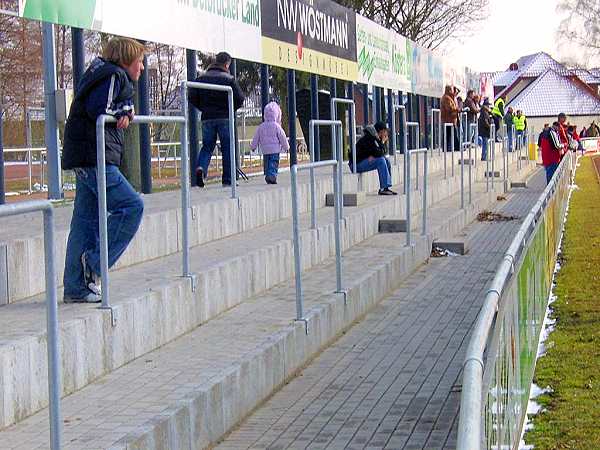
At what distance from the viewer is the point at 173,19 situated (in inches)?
494

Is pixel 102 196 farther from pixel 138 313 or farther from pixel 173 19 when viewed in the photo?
pixel 173 19

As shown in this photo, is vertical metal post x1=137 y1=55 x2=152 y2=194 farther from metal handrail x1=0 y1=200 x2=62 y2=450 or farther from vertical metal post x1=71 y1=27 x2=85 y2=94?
metal handrail x1=0 y1=200 x2=62 y2=450

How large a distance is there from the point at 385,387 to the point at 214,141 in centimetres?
596

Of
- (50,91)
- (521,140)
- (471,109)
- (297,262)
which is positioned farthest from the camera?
(521,140)

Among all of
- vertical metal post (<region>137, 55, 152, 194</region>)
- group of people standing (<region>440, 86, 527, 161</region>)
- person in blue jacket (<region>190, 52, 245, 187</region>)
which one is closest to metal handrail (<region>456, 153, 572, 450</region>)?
vertical metal post (<region>137, 55, 152, 194</region>)

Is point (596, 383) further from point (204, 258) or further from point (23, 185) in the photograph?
point (23, 185)

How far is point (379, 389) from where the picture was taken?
8.65 metres

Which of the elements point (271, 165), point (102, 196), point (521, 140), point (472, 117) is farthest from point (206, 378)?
point (521, 140)

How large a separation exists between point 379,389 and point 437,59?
29.8 meters

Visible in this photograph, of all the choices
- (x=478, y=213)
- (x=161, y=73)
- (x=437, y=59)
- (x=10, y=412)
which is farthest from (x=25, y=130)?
(x=437, y=59)

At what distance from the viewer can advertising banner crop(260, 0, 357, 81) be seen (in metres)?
17.2

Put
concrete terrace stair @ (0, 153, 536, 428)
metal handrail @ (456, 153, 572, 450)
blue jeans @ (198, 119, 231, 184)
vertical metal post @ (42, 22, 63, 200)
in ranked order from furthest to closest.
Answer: blue jeans @ (198, 119, 231, 184), vertical metal post @ (42, 22, 63, 200), concrete terrace stair @ (0, 153, 536, 428), metal handrail @ (456, 153, 572, 450)

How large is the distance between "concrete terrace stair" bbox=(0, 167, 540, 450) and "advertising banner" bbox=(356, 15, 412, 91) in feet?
44.1

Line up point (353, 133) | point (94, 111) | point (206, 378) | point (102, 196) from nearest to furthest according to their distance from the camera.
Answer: point (206, 378)
point (102, 196)
point (94, 111)
point (353, 133)
